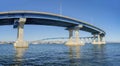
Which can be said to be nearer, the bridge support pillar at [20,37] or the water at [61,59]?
the water at [61,59]

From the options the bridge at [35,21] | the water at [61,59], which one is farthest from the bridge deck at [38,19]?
the water at [61,59]

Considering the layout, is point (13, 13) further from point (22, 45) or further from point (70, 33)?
point (70, 33)

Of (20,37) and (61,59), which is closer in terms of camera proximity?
(61,59)

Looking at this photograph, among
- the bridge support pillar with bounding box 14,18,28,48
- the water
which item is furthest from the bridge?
the water

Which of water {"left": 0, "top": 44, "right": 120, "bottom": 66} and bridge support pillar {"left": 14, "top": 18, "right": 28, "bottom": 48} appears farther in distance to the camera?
bridge support pillar {"left": 14, "top": 18, "right": 28, "bottom": 48}

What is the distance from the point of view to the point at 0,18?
385ft

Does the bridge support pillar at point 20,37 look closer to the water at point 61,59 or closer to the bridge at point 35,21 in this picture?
the bridge at point 35,21

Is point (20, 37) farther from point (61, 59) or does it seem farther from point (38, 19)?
point (61, 59)

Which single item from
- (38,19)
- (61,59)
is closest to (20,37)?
(38,19)

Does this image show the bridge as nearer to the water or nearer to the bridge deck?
the bridge deck

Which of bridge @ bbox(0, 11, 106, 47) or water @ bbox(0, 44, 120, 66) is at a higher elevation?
bridge @ bbox(0, 11, 106, 47)

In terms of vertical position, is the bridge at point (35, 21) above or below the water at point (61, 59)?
above

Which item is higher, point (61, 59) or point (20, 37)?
point (20, 37)

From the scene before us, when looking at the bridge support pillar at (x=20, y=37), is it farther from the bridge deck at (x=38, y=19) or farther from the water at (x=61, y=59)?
the water at (x=61, y=59)
